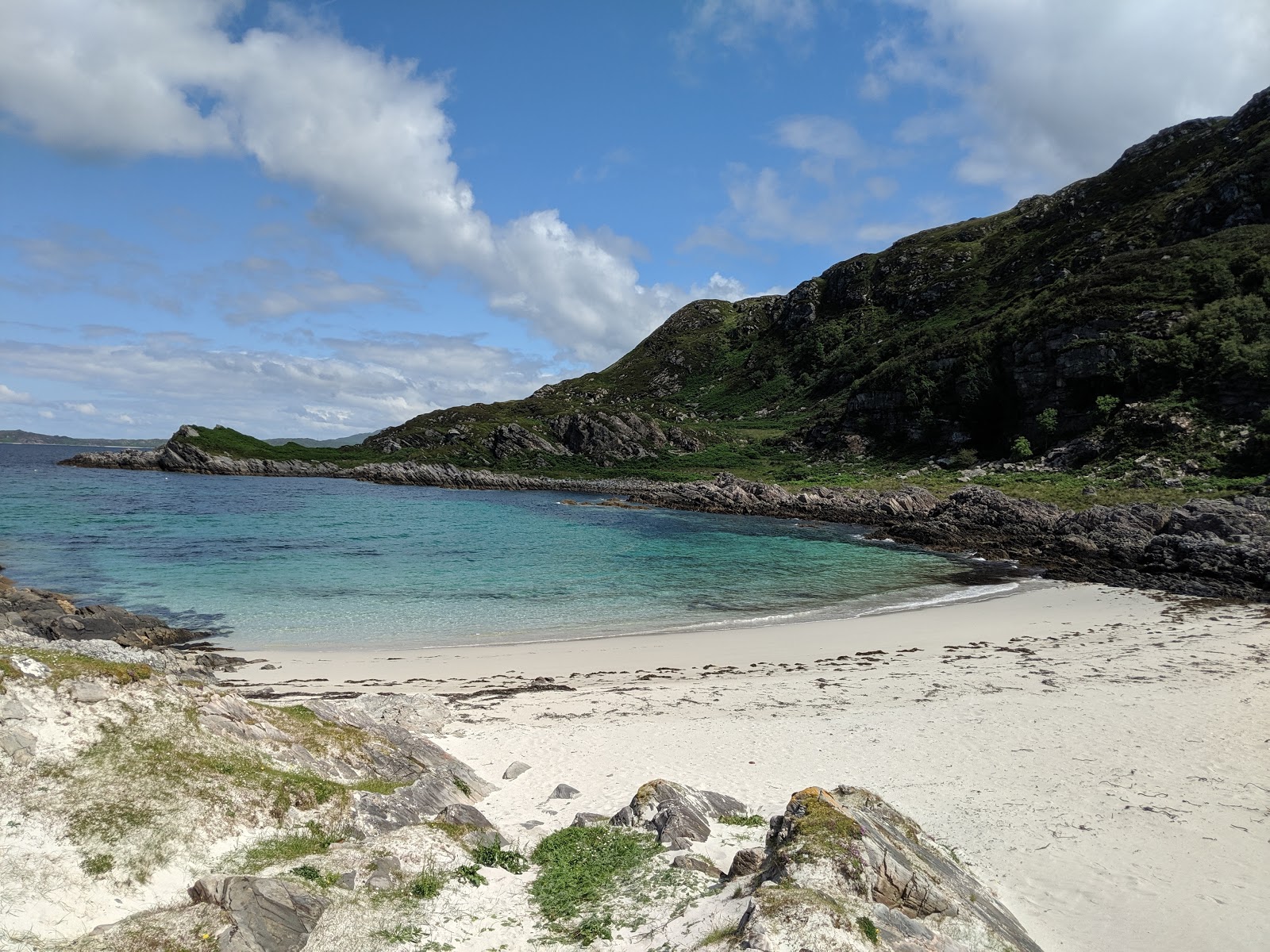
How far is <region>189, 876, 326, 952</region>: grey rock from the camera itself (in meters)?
5.79

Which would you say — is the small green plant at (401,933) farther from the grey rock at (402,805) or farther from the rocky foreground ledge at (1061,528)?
the rocky foreground ledge at (1061,528)

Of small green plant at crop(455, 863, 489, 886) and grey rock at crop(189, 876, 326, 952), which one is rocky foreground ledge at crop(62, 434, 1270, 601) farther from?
grey rock at crop(189, 876, 326, 952)

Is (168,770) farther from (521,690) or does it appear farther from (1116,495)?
(1116,495)

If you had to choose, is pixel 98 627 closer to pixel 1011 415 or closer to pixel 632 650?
pixel 632 650

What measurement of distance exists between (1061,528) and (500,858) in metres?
44.3

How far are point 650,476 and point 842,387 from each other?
57388 millimetres

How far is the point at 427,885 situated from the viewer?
6945 millimetres

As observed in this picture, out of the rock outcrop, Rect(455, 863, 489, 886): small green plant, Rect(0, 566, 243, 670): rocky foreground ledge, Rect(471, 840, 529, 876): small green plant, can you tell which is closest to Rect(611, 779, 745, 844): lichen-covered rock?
Rect(471, 840, 529, 876): small green plant

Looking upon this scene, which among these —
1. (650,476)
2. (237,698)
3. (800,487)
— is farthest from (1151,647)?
(650,476)

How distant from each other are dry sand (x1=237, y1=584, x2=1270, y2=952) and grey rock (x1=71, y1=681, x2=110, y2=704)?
18.3 ft

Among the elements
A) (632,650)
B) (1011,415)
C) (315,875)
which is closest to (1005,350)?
(1011,415)

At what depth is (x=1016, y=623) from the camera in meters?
24.5

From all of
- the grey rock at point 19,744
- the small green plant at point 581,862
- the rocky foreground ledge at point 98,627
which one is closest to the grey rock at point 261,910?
the small green plant at point 581,862

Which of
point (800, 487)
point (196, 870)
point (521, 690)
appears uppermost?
point (800, 487)
